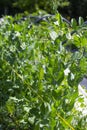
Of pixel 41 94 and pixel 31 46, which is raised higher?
pixel 31 46

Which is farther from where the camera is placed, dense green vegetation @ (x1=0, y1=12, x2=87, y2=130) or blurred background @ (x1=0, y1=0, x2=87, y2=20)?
blurred background @ (x1=0, y1=0, x2=87, y2=20)

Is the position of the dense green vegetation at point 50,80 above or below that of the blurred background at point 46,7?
below

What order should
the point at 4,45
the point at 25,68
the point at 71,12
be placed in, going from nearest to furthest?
the point at 25,68, the point at 4,45, the point at 71,12

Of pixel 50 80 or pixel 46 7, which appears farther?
pixel 46 7

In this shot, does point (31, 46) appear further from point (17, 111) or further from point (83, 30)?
point (83, 30)

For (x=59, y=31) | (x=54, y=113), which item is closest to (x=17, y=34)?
(x=59, y=31)

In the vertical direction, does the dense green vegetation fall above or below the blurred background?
below

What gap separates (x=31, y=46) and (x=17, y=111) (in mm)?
581

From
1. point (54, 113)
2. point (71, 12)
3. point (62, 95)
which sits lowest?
point (54, 113)

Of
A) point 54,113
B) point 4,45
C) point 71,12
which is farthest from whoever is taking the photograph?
point 71,12

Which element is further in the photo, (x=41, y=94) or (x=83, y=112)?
(x=83, y=112)

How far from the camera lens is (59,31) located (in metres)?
2.93

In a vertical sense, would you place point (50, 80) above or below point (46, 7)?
below

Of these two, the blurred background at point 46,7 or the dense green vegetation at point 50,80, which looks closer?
the dense green vegetation at point 50,80
